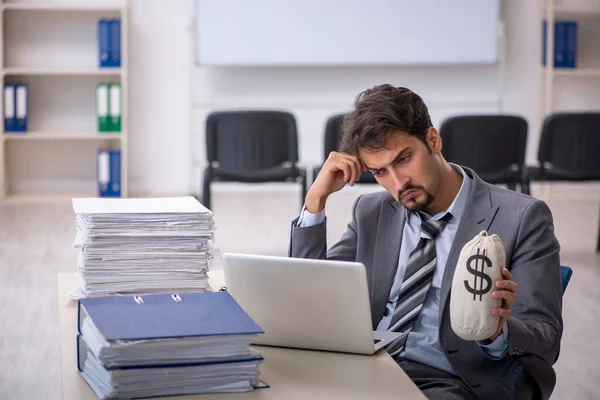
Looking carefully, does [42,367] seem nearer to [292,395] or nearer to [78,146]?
[292,395]

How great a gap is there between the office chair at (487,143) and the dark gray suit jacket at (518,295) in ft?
10.8

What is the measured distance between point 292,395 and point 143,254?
51 cm

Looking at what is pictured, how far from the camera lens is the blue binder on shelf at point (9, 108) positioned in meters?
6.65

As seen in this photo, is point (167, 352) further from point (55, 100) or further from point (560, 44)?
point (560, 44)

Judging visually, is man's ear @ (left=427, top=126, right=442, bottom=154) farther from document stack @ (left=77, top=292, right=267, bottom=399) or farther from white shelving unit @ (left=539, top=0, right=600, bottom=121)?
white shelving unit @ (left=539, top=0, right=600, bottom=121)

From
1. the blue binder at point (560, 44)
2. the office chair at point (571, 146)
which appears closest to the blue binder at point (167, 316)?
the office chair at point (571, 146)

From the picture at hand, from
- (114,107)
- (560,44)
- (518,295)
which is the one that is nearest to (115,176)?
(114,107)

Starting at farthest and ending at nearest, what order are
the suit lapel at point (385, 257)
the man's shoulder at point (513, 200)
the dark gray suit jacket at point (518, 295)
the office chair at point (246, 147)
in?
the office chair at point (246, 147) < the suit lapel at point (385, 257) < the man's shoulder at point (513, 200) < the dark gray suit jacket at point (518, 295)

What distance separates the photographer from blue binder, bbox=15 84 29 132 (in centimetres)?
666

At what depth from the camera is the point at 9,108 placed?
667cm

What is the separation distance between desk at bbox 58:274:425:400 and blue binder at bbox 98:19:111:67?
17.1 ft

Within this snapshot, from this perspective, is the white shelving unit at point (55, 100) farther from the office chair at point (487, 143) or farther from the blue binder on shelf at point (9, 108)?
the office chair at point (487, 143)

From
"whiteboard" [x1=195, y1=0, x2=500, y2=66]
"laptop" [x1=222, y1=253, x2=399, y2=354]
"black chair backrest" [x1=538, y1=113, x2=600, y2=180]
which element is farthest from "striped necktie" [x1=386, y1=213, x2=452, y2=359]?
"whiteboard" [x1=195, y1=0, x2=500, y2=66]

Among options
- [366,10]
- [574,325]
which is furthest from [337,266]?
[366,10]
